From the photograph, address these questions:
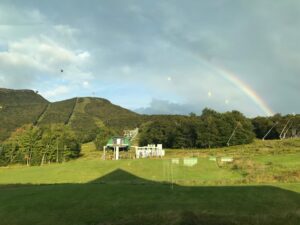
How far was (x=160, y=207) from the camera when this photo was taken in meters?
24.0

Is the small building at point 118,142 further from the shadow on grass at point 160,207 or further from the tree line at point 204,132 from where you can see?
the shadow on grass at point 160,207

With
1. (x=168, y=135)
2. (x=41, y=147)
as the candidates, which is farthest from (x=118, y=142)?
(x=168, y=135)

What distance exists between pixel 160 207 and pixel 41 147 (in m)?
95.7

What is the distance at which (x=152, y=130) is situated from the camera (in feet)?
505

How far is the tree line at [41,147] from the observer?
113 m

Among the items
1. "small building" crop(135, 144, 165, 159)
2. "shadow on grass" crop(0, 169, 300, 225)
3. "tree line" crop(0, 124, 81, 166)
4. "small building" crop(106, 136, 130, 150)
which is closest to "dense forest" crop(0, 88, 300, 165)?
"tree line" crop(0, 124, 81, 166)

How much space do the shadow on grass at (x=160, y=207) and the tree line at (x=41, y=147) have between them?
84.3 meters

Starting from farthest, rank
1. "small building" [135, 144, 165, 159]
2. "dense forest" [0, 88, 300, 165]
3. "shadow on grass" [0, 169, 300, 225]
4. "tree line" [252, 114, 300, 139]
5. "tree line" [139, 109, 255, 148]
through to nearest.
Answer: "tree line" [252, 114, 300, 139]
"tree line" [139, 109, 255, 148]
"dense forest" [0, 88, 300, 165]
"small building" [135, 144, 165, 159]
"shadow on grass" [0, 169, 300, 225]

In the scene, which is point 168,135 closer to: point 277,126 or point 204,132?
point 204,132

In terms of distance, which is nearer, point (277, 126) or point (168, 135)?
point (168, 135)

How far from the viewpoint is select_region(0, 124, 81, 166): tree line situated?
113 meters

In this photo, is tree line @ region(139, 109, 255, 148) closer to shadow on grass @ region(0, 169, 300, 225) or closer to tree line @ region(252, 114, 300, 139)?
tree line @ region(252, 114, 300, 139)

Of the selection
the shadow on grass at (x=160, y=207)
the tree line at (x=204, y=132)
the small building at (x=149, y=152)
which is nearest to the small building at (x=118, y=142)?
the small building at (x=149, y=152)

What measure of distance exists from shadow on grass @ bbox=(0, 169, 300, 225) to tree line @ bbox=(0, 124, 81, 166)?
84339 millimetres
